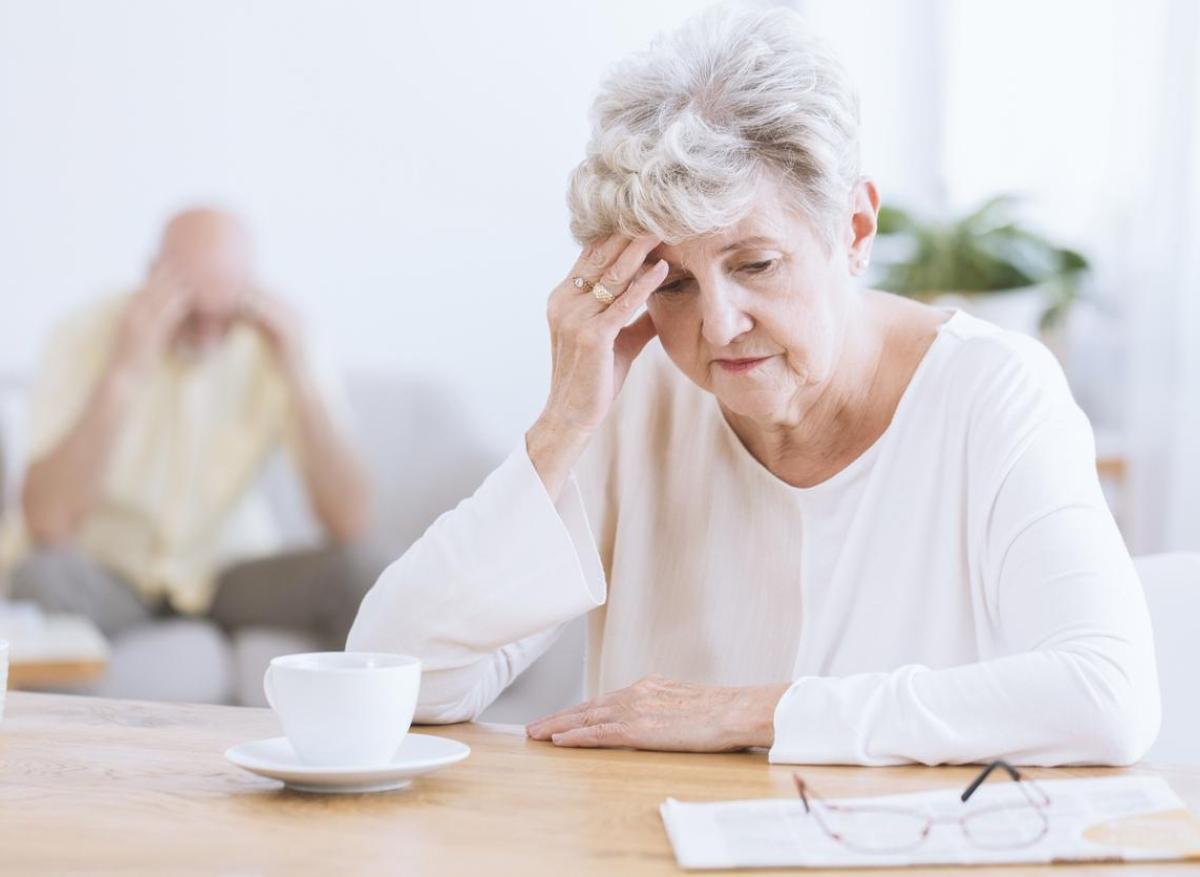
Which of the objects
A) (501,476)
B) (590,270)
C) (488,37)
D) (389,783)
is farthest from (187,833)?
(488,37)

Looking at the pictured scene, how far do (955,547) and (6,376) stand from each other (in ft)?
8.41

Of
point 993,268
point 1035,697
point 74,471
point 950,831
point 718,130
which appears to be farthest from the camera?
point 74,471

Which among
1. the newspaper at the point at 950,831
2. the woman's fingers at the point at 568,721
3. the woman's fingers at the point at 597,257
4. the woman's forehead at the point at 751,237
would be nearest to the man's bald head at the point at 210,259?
the woman's fingers at the point at 597,257

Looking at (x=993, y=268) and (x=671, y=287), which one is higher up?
(x=671, y=287)

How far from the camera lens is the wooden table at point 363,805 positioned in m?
0.80

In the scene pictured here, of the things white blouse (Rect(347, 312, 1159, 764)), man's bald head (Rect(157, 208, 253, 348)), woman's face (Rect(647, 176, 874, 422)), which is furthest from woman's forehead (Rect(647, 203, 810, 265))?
man's bald head (Rect(157, 208, 253, 348))

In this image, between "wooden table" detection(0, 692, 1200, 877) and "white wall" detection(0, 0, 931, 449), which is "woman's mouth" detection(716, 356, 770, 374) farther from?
"white wall" detection(0, 0, 931, 449)

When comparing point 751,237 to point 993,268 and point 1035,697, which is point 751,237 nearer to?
point 1035,697

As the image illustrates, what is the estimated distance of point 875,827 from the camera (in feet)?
2.79

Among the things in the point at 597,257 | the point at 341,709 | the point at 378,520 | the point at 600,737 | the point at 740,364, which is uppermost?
the point at 597,257

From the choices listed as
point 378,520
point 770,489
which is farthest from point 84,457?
point 770,489

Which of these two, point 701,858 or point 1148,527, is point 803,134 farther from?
point 1148,527

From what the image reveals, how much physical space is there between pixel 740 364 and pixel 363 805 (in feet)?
2.06

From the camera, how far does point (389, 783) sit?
3.18 feet
